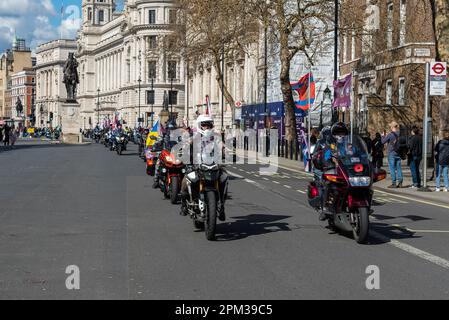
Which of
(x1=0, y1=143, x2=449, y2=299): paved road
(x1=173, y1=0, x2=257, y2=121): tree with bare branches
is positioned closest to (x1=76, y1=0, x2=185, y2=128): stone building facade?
(x1=173, y1=0, x2=257, y2=121): tree with bare branches

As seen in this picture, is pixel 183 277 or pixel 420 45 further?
pixel 420 45

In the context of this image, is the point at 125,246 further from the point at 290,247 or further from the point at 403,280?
the point at 403,280

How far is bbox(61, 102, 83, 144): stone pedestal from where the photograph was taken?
7156 cm

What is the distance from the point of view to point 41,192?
19.8m

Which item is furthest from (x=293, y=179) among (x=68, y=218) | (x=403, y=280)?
(x=403, y=280)

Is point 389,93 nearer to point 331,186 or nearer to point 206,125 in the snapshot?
point 331,186

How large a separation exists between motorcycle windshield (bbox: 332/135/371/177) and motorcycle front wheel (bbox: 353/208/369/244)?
559mm

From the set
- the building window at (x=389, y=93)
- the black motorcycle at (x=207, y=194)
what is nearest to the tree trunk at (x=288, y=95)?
the building window at (x=389, y=93)

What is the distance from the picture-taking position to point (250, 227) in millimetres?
13352

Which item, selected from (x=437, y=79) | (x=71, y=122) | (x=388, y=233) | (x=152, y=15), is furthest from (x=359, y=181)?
(x=152, y=15)

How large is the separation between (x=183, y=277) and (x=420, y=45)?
31.5 m

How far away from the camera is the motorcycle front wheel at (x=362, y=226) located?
450 inches

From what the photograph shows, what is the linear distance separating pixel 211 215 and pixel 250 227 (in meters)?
1.87

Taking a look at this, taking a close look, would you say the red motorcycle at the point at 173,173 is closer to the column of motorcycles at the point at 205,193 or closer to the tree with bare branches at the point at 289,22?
the column of motorcycles at the point at 205,193
